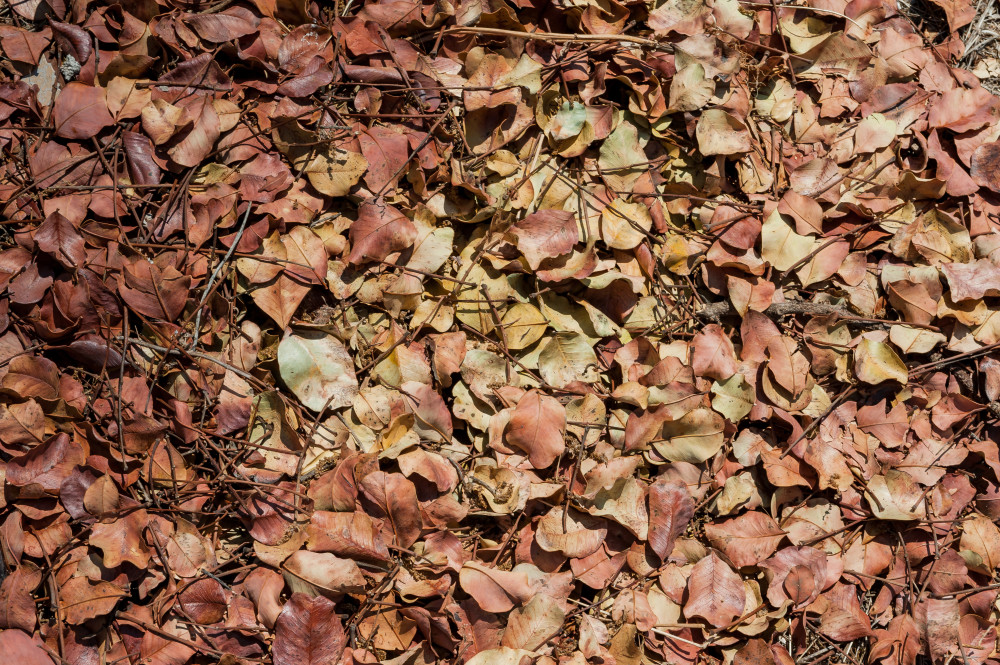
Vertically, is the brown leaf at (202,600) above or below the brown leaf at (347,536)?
below

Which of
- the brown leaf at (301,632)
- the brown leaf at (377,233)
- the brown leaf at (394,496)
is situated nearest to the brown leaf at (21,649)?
the brown leaf at (301,632)

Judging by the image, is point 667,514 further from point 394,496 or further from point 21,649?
point 21,649

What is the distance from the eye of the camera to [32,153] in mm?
1560

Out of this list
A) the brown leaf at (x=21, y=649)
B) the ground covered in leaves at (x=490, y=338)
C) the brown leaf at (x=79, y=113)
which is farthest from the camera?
the brown leaf at (x=79, y=113)

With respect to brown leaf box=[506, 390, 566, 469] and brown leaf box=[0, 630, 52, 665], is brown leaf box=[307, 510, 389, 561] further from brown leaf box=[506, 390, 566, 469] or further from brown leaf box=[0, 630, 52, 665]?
brown leaf box=[0, 630, 52, 665]

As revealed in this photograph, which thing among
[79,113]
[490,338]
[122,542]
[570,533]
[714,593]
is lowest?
[714,593]

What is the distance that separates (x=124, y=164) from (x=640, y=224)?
1.17 m

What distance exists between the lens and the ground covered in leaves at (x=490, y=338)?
145 cm

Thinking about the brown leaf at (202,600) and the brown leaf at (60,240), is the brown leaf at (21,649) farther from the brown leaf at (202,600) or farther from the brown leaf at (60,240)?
the brown leaf at (60,240)

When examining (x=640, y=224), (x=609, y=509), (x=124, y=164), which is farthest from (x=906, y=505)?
(x=124, y=164)

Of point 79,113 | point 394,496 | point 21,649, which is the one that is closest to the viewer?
point 21,649

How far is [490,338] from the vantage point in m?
1.64

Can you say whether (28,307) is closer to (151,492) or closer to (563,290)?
(151,492)

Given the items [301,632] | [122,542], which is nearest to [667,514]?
[301,632]
